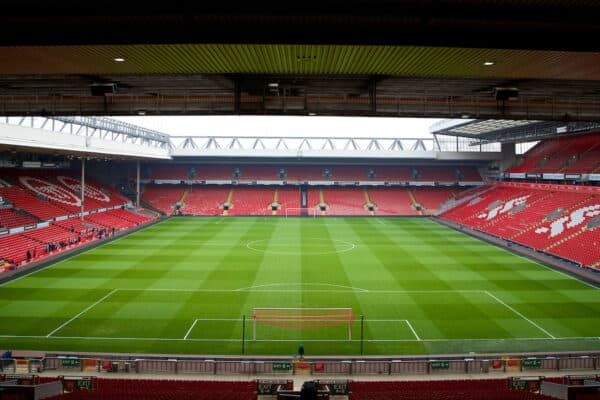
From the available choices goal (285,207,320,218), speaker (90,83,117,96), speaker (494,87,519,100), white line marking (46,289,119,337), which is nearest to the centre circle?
white line marking (46,289,119,337)

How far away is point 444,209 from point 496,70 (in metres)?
48.7

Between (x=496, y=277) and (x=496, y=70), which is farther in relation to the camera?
(x=496, y=277)

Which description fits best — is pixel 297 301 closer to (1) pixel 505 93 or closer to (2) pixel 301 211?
(1) pixel 505 93

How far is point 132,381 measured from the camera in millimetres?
10109

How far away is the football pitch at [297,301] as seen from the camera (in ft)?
47.7

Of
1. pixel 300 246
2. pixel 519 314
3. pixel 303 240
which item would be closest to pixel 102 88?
pixel 519 314

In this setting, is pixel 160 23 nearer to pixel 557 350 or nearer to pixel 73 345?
pixel 73 345

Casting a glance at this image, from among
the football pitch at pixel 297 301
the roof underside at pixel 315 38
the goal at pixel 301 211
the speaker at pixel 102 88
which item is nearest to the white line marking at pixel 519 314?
the football pitch at pixel 297 301

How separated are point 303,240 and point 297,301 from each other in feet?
53.0

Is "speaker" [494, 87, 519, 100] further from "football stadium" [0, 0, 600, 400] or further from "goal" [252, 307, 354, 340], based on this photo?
"goal" [252, 307, 354, 340]

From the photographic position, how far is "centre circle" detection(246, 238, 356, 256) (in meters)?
30.2

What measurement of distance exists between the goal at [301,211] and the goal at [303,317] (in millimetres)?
35517

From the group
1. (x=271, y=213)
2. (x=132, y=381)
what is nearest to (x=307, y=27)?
(x=132, y=381)

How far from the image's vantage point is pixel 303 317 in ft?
55.0
